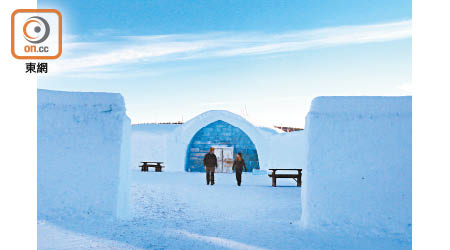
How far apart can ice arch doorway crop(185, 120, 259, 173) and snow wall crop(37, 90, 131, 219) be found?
11982 millimetres

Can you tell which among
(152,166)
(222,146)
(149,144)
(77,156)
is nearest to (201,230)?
(77,156)

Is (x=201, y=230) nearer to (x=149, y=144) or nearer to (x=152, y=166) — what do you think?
(x=152, y=166)

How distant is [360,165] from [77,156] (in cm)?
488

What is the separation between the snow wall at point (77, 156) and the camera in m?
6.12

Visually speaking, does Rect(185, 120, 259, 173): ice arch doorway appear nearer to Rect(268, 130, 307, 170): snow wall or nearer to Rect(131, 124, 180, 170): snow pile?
Rect(268, 130, 307, 170): snow wall

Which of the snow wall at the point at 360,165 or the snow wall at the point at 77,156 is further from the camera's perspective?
the snow wall at the point at 77,156

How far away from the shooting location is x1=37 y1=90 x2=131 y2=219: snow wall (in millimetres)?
6121

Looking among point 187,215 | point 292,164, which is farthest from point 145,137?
point 187,215

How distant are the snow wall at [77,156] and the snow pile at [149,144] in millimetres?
12991

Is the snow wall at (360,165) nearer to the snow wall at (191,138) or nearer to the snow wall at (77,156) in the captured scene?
the snow wall at (77,156)

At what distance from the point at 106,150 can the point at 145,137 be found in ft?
45.5

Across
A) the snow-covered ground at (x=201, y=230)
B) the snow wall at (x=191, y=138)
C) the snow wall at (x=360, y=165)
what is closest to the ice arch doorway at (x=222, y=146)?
the snow wall at (x=191, y=138)

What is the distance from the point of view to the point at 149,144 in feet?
64.7

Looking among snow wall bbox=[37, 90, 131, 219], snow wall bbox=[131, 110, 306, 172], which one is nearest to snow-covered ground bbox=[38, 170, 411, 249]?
snow wall bbox=[37, 90, 131, 219]
